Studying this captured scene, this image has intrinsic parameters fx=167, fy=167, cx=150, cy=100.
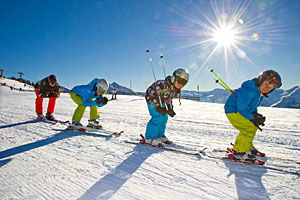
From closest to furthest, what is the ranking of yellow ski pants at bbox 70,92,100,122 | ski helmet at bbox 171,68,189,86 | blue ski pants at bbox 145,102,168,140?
ski helmet at bbox 171,68,189,86, blue ski pants at bbox 145,102,168,140, yellow ski pants at bbox 70,92,100,122

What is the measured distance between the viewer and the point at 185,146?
11.7ft

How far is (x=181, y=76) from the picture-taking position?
3.36 metres

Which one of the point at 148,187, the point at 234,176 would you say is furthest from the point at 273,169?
the point at 148,187

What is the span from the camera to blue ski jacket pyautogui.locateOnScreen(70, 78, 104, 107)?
4746 mm

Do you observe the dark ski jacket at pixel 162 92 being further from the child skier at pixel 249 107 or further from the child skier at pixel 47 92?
the child skier at pixel 47 92

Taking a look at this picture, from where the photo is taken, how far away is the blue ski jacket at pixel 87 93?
4746 mm

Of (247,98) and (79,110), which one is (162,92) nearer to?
(247,98)

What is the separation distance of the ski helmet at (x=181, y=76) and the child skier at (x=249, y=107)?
966 millimetres

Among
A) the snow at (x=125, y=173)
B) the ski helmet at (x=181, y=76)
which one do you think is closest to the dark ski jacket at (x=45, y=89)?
the snow at (x=125, y=173)

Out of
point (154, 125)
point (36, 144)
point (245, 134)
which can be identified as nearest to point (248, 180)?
point (245, 134)

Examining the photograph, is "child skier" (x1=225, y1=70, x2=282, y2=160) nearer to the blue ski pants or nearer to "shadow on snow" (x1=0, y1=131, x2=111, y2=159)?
the blue ski pants

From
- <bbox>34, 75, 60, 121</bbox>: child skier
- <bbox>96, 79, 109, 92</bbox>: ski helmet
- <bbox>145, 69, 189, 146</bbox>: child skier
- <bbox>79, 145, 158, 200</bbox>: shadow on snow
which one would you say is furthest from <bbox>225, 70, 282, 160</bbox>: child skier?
<bbox>34, 75, 60, 121</bbox>: child skier

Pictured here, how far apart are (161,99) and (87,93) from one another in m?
2.35

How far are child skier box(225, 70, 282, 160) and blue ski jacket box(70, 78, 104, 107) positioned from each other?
3.69m
